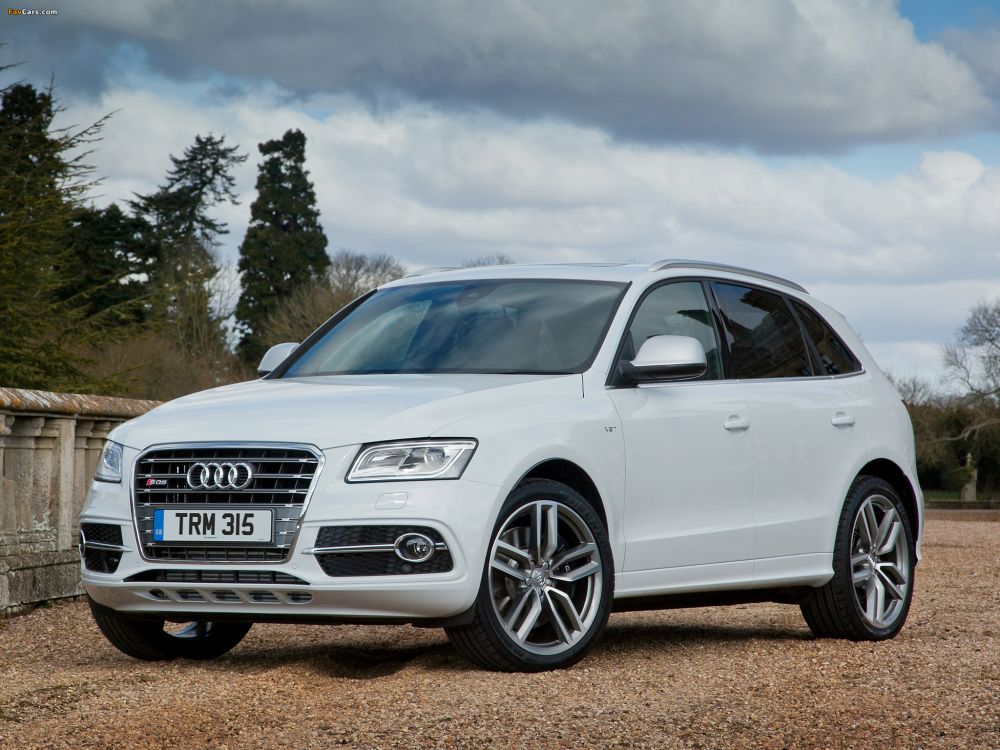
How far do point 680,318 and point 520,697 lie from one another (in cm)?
261

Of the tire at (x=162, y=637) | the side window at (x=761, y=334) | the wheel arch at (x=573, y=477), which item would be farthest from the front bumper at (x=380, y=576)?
the side window at (x=761, y=334)

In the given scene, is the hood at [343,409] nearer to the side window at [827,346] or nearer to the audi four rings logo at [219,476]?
the audi four rings logo at [219,476]

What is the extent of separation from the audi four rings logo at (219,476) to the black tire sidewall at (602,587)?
0.97m

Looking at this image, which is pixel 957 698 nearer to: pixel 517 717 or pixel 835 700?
pixel 835 700

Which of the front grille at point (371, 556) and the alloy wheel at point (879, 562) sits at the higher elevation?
the front grille at point (371, 556)

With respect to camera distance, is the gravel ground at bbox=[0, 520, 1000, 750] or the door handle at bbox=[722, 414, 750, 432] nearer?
the gravel ground at bbox=[0, 520, 1000, 750]

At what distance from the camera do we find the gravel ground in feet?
16.5

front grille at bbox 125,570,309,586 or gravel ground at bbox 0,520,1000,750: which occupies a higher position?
front grille at bbox 125,570,309,586

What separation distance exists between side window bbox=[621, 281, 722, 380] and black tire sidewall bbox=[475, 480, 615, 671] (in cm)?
104

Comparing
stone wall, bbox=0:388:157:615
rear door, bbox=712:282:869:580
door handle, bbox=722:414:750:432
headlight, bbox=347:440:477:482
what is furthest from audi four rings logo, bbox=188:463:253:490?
stone wall, bbox=0:388:157:615

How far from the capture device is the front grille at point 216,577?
19.9ft

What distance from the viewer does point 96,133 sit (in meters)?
24.7

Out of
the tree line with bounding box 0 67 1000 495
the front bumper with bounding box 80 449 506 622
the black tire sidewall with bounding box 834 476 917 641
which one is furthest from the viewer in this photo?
the tree line with bounding box 0 67 1000 495

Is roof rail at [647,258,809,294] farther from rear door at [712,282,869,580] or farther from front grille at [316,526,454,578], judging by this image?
front grille at [316,526,454,578]
